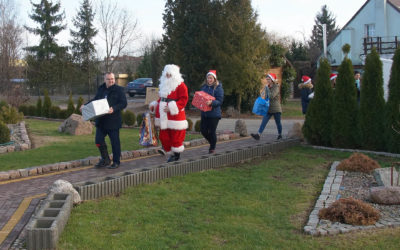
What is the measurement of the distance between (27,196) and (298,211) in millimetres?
3795

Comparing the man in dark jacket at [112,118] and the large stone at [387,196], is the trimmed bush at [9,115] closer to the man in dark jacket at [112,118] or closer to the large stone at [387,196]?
the man in dark jacket at [112,118]

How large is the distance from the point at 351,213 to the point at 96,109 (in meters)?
4.56

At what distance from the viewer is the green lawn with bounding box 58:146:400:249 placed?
4.54 metres

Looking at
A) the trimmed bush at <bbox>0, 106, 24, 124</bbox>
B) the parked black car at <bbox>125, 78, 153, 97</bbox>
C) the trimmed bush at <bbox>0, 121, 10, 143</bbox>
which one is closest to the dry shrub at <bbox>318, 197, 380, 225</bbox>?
the trimmed bush at <bbox>0, 121, 10, 143</bbox>

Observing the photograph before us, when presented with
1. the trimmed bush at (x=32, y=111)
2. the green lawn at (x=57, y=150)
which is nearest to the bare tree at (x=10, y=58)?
the trimmed bush at (x=32, y=111)

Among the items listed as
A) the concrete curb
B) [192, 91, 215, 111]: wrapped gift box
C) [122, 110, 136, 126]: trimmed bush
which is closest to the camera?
the concrete curb

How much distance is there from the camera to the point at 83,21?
1700 inches

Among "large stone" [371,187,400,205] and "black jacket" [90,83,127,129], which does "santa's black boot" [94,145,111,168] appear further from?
"large stone" [371,187,400,205]

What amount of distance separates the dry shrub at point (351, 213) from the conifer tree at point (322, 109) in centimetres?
608

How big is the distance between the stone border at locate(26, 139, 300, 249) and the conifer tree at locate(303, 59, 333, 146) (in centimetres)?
123

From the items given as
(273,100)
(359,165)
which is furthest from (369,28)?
(359,165)

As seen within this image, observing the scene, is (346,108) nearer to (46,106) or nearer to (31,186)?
(31,186)

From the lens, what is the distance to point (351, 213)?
5.20 m

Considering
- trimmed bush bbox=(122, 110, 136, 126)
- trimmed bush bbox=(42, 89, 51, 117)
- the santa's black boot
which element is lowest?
the santa's black boot
